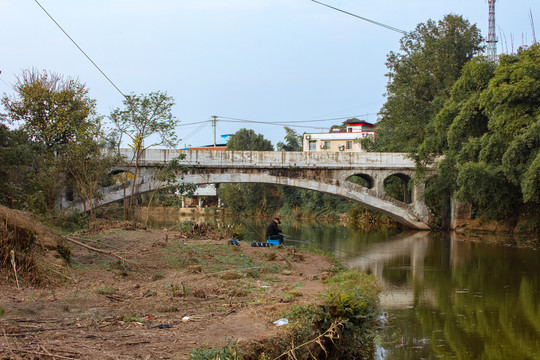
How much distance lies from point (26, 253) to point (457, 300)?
7.48 m

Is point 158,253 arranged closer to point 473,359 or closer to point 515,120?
point 473,359

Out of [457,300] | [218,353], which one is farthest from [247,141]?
[218,353]

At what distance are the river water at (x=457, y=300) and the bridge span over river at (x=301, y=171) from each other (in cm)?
764

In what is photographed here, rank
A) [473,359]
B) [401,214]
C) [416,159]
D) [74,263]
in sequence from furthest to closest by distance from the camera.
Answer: [401,214], [416,159], [74,263], [473,359]

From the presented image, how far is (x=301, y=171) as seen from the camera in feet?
87.7

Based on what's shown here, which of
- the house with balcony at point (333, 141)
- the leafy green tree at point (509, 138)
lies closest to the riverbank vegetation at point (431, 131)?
the leafy green tree at point (509, 138)

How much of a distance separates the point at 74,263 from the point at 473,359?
21.6 feet

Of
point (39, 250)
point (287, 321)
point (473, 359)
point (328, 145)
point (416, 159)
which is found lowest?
point (473, 359)

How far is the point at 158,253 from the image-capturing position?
1144 cm

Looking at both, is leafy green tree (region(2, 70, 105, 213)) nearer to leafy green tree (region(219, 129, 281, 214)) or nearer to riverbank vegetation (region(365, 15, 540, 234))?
riverbank vegetation (region(365, 15, 540, 234))

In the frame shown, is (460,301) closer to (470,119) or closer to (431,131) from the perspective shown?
(470,119)

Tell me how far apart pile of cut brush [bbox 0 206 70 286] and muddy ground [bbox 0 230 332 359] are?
0.15 m

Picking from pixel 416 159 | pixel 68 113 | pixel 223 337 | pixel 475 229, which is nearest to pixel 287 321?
pixel 223 337

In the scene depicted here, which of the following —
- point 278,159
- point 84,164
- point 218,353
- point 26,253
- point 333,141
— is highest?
point 333,141
